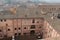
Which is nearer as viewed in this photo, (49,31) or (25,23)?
(49,31)

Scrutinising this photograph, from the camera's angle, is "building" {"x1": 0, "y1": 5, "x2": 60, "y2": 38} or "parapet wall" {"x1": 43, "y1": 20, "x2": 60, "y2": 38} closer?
"parapet wall" {"x1": 43, "y1": 20, "x2": 60, "y2": 38}

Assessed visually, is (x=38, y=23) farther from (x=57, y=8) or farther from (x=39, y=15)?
(x=57, y=8)

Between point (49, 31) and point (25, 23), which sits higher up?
point (25, 23)

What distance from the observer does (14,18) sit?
42250 millimetres

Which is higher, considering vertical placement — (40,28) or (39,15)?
(39,15)

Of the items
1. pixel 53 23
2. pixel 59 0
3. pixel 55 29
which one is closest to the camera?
pixel 55 29

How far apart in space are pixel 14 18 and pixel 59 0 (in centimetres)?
4501

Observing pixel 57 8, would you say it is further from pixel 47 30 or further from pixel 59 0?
pixel 59 0

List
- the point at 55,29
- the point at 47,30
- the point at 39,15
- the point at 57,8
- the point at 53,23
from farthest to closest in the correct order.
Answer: the point at 57,8 → the point at 39,15 → the point at 47,30 → the point at 53,23 → the point at 55,29

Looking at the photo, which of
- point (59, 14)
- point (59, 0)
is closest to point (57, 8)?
point (59, 14)

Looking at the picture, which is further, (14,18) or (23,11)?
(23,11)

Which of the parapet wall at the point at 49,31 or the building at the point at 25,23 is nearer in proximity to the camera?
the parapet wall at the point at 49,31

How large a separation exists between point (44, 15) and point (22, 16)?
559cm

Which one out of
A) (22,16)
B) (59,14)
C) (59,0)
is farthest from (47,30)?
(59,0)
